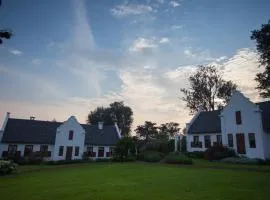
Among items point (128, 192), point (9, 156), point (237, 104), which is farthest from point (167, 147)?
point (128, 192)

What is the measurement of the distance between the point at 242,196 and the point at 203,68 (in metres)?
42.9

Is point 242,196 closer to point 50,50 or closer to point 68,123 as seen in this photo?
point 50,50

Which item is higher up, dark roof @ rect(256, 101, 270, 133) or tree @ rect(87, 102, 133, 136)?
tree @ rect(87, 102, 133, 136)

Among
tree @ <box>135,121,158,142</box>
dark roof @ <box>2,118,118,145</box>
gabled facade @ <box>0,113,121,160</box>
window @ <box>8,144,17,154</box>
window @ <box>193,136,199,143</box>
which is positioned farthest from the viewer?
tree @ <box>135,121,158,142</box>

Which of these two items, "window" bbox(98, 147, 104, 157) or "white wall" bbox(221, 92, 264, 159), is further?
"window" bbox(98, 147, 104, 157)

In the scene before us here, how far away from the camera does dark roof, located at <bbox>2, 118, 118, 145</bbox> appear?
36.0 meters

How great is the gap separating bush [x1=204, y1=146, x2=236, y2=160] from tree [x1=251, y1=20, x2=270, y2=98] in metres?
8.55

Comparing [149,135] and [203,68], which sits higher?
[203,68]

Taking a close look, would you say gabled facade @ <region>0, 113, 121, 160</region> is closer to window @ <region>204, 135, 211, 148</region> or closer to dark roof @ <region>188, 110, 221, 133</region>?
dark roof @ <region>188, 110, 221, 133</region>

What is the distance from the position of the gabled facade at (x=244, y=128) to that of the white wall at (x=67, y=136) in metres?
22.2

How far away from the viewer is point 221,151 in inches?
1158

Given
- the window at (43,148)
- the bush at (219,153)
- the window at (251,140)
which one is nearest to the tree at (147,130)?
the window at (43,148)

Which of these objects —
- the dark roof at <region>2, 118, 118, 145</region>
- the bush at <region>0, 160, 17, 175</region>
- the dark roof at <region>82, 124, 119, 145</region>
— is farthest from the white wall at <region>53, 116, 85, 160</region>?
the bush at <region>0, 160, 17, 175</region>

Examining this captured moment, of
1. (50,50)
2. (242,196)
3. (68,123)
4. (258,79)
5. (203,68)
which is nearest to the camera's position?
(242,196)
